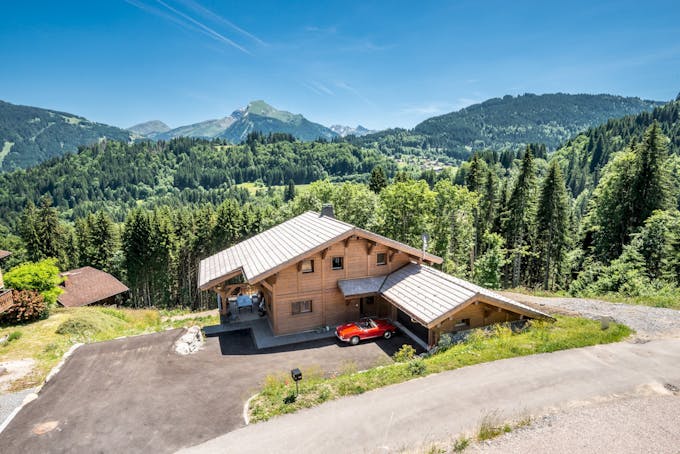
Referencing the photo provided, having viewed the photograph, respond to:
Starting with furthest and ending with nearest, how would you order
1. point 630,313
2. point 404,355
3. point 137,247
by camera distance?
point 137,247, point 630,313, point 404,355

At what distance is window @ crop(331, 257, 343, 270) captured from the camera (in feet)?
74.5

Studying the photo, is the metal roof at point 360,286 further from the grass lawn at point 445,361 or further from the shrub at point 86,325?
the shrub at point 86,325

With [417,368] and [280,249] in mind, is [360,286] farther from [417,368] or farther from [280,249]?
[417,368]

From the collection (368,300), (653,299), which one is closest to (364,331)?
(368,300)

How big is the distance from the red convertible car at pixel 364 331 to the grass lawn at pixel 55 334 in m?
10.3

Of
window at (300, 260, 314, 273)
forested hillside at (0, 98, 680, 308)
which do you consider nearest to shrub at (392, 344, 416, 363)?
window at (300, 260, 314, 273)

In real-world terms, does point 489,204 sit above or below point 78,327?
above

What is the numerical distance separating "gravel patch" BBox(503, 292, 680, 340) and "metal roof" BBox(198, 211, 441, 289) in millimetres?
8021

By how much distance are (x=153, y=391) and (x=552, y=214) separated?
42954 mm

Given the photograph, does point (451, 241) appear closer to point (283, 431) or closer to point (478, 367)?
point (478, 367)

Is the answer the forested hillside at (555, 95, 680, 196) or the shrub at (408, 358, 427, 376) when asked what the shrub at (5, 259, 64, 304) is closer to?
the shrub at (408, 358, 427, 376)

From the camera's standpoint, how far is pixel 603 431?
10.5 m

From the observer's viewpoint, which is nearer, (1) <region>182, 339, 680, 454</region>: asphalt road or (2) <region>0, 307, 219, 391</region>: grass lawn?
(1) <region>182, 339, 680, 454</region>: asphalt road

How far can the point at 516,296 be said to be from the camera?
27.0 meters
